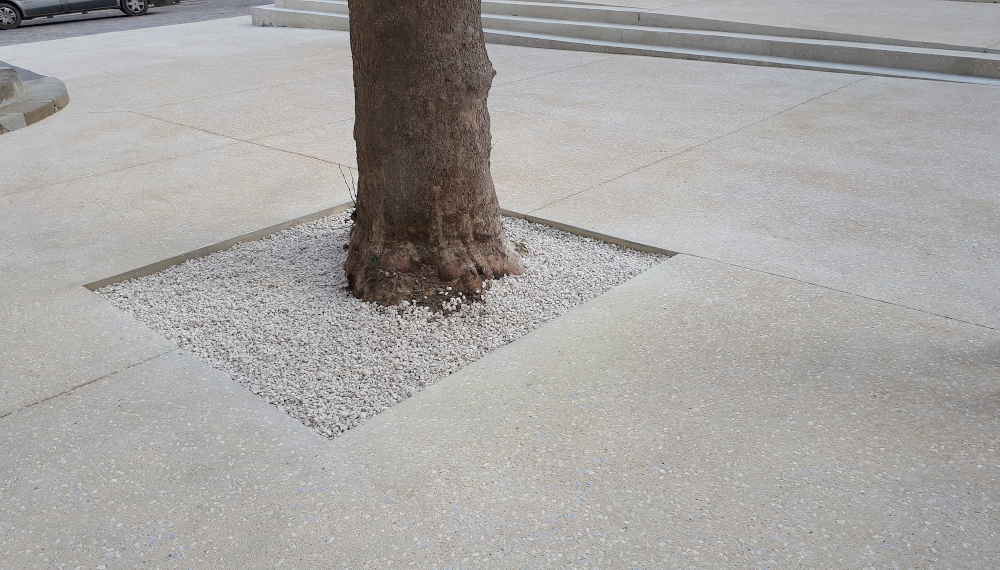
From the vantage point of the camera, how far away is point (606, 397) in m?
2.76

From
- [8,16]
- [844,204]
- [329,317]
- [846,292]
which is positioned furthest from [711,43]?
[8,16]

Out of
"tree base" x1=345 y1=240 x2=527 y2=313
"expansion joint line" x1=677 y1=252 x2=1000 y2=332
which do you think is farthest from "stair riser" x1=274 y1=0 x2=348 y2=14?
"expansion joint line" x1=677 y1=252 x2=1000 y2=332

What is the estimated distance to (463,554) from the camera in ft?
6.81

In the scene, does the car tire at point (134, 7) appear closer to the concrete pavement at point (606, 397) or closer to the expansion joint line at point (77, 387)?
the concrete pavement at point (606, 397)

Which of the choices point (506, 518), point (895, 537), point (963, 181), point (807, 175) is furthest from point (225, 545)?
point (963, 181)

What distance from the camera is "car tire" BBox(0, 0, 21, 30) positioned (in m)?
15.8

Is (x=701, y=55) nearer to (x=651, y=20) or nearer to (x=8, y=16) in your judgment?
(x=651, y=20)

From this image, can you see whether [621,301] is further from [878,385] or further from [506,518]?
[506,518]

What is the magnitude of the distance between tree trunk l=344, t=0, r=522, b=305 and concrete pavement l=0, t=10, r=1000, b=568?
2.18 ft

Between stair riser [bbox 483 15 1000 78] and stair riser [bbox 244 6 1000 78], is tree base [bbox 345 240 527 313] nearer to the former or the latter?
stair riser [bbox 244 6 1000 78]

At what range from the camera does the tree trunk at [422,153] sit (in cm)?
328

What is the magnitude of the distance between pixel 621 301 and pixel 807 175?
7.60 ft

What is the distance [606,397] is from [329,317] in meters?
1.37

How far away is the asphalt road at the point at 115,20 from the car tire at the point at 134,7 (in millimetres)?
174
